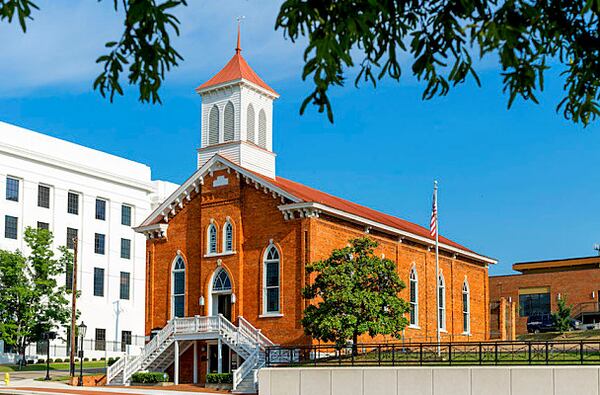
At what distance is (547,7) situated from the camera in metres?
8.02

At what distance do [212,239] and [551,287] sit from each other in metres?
43.9

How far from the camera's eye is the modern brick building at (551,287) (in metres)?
81.2

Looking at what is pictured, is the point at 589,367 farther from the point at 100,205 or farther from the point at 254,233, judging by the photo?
the point at 100,205

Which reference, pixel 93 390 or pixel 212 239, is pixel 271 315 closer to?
pixel 212 239

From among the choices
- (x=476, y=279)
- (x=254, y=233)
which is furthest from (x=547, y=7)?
(x=476, y=279)

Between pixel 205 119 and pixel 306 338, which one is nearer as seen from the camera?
pixel 306 338

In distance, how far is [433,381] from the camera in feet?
113

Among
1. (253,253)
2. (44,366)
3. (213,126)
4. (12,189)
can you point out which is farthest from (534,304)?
(12,189)

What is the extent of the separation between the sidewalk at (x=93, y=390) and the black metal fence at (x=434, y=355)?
3.71 meters

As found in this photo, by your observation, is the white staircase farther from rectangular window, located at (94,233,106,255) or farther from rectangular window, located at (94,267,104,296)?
rectangular window, located at (94,233,106,255)

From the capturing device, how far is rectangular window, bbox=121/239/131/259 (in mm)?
77500

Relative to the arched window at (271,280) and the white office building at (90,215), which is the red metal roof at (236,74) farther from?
the white office building at (90,215)

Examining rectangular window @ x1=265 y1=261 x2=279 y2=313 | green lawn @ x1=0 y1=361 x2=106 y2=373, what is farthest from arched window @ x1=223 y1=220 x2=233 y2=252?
green lawn @ x1=0 y1=361 x2=106 y2=373

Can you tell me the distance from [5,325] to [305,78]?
180 ft
